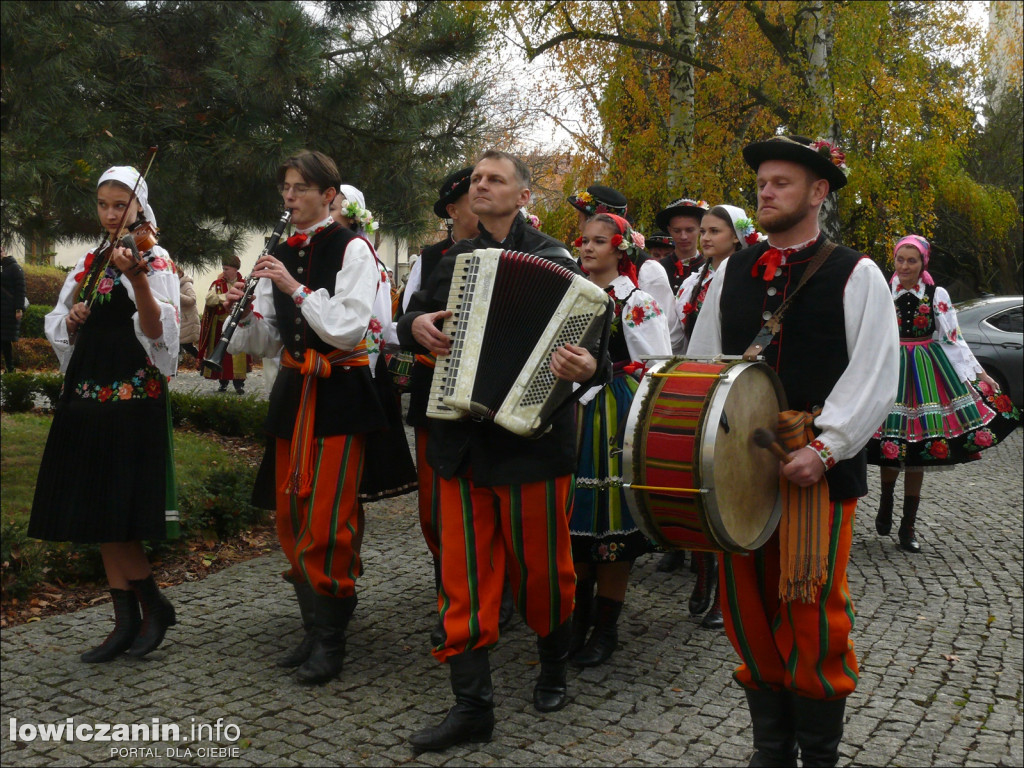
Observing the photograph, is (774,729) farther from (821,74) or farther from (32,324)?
(32,324)

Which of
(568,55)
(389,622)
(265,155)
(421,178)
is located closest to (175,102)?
(265,155)

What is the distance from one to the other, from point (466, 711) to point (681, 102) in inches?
405

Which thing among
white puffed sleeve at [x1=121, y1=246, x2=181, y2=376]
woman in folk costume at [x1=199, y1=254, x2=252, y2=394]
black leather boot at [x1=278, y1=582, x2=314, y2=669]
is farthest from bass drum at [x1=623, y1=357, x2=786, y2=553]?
white puffed sleeve at [x1=121, y1=246, x2=181, y2=376]

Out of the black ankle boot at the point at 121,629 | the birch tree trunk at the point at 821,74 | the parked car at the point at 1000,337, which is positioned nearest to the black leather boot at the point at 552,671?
the black ankle boot at the point at 121,629

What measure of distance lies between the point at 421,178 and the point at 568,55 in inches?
337

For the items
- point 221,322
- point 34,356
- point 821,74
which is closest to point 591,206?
point 221,322

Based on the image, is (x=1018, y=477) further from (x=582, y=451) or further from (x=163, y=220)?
(x=163, y=220)

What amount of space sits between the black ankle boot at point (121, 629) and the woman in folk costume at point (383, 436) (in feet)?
3.72

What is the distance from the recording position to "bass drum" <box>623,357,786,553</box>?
9.71 ft

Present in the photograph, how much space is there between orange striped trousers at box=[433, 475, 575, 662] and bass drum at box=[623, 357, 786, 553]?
2.59 ft

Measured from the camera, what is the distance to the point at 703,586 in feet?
17.9

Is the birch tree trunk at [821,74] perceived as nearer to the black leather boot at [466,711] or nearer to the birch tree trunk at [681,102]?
the birch tree trunk at [681,102]

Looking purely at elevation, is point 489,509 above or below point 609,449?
below

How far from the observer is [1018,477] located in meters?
10.1
